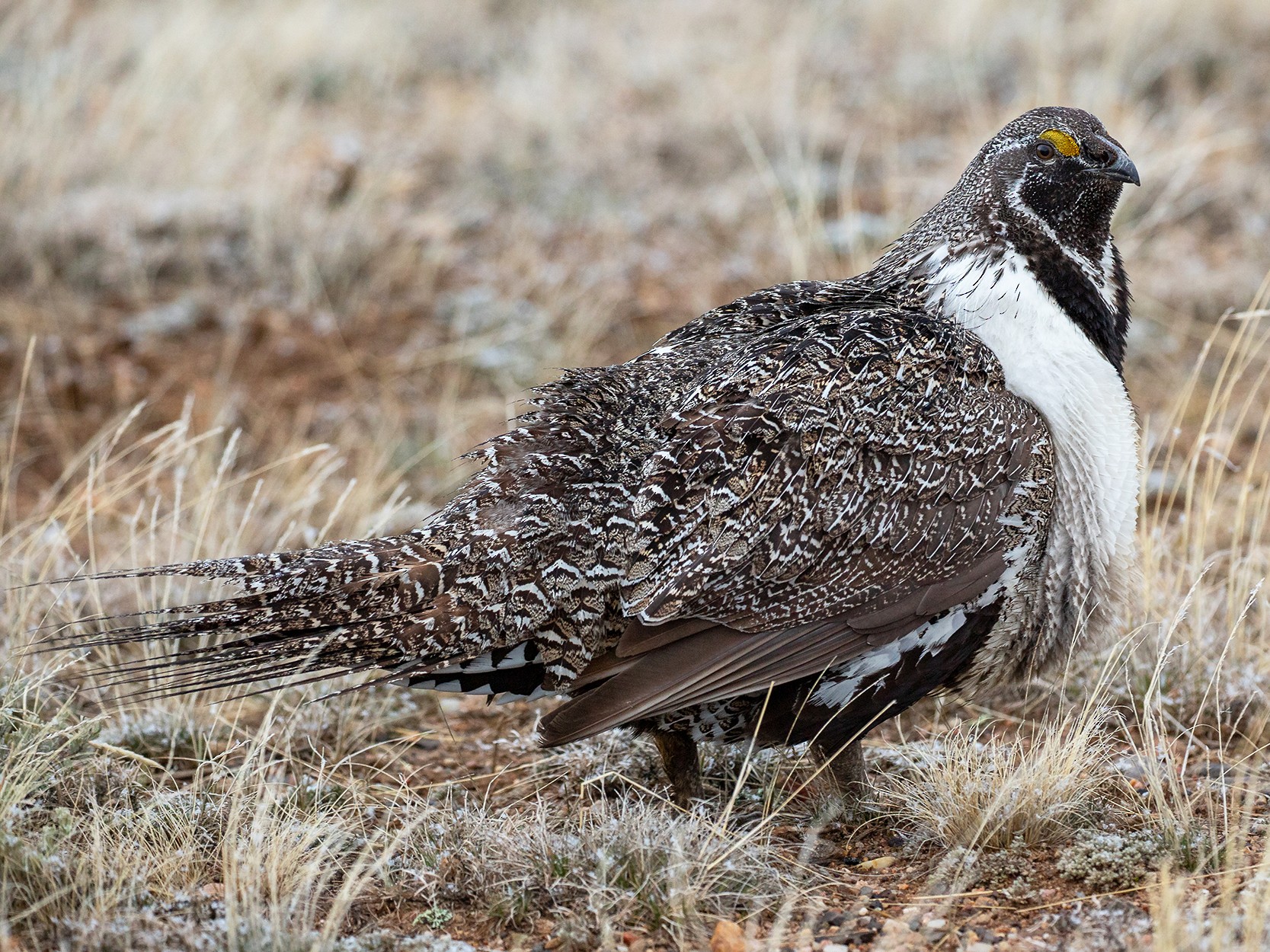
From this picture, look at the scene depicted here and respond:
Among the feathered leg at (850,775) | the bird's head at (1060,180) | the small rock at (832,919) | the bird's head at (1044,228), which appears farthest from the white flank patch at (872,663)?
the bird's head at (1060,180)

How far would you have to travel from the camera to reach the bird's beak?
13.1ft

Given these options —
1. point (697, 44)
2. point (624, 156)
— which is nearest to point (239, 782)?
point (624, 156)

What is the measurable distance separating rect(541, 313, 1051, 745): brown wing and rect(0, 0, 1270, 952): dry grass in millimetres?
397

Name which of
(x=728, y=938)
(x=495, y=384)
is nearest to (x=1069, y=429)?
(x=728, y=938)

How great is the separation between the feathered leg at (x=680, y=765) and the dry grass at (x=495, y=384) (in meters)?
0.19

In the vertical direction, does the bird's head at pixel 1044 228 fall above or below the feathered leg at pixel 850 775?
above

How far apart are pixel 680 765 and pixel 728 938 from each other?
88 cm

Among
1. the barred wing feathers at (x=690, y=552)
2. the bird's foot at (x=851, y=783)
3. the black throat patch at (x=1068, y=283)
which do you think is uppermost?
the black throat patch at (x=1068, y=283)

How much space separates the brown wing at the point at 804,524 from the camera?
3410 millimetres

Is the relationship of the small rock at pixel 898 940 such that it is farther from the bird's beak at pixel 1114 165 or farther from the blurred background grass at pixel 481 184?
the blurred background grass at pixel 481 184

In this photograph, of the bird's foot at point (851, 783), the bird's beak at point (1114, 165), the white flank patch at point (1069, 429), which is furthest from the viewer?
the bird's beak at point (1114, 165)

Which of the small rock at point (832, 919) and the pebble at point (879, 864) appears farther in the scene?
the pebble at point (879, 864)

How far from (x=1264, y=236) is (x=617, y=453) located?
18.8ft

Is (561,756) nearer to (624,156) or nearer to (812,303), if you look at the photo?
(812,303)
